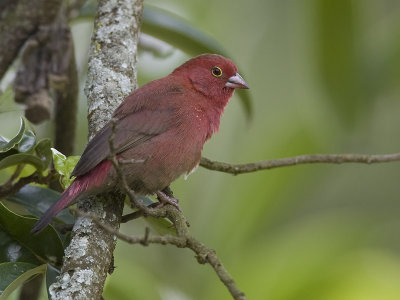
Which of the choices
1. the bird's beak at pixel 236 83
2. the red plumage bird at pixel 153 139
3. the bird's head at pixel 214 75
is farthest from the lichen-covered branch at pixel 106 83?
the bird's beak at pixel 236 83

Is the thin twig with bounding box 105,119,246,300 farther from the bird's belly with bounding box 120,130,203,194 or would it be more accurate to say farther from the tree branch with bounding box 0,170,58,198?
the tree branch with bounding box 0,170,58,198

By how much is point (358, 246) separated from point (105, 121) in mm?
1578

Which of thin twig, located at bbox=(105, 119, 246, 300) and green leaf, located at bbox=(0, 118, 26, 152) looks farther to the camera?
green leaf, located at bbox=(0, 118, 26, 152)

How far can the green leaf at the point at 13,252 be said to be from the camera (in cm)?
338

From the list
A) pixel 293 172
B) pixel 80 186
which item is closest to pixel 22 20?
pixel 80 186

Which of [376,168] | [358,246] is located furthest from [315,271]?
[376,168]

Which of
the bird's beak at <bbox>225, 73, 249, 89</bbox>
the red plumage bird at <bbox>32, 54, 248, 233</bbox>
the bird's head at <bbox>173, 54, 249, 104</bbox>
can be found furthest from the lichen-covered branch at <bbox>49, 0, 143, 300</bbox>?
the bird's beak at <bbox>225, 73, 249, 89</bbox>

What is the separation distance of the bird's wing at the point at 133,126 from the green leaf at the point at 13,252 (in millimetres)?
406

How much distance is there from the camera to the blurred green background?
4.08 meters

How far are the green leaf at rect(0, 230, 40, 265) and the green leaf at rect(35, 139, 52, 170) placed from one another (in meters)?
0.39

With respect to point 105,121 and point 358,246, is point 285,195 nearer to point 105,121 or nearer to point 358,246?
point 358,246

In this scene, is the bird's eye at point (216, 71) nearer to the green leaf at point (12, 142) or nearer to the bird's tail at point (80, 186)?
the bird's tail at point (80, 186)

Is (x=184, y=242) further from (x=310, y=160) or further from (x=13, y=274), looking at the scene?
(x=310, y=160)

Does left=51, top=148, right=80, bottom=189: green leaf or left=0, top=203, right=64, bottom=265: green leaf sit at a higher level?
left=51, top=148, right=80, bottom=189: green leaf
